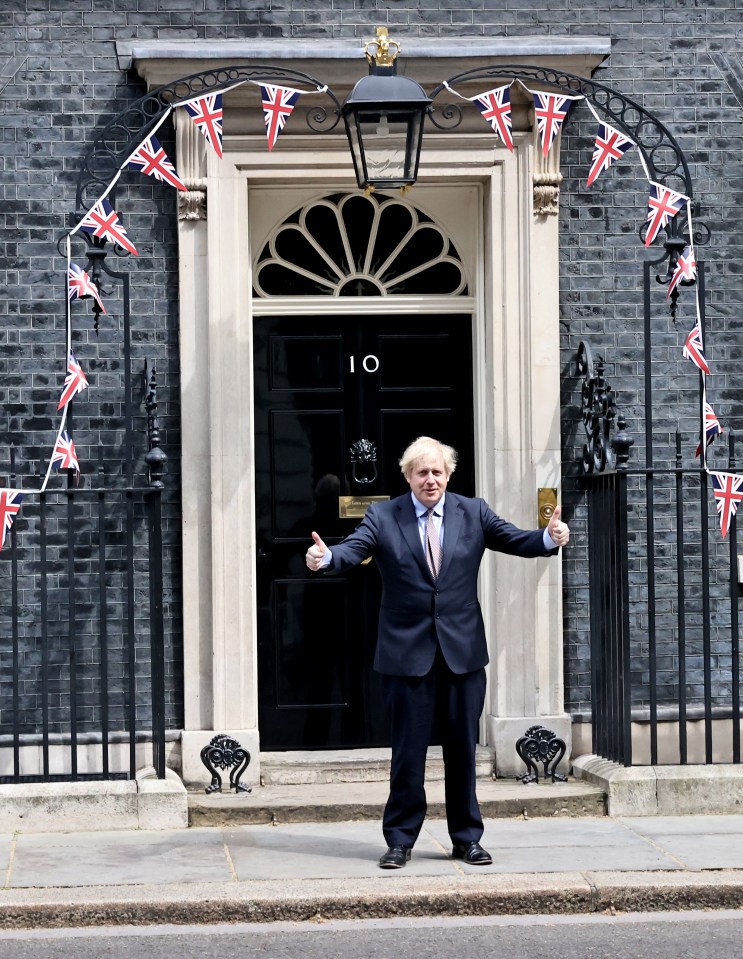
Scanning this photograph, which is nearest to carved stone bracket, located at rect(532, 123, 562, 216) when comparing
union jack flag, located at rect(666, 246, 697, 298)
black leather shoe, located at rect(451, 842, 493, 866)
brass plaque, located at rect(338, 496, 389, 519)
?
union jack flag, located at rect(666, 246, 697, 298)

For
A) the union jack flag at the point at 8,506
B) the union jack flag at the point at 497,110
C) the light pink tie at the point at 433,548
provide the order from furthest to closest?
the union jack flag at the point at 497,110 < the union jack flag at the point at 8,506 < the light pink tie at the point at 433,548

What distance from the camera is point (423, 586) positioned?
7094mm

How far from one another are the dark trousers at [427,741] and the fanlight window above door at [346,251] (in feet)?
9.55

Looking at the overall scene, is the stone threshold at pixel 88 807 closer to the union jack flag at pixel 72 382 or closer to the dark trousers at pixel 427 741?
the dark trousers at pixel 427 741

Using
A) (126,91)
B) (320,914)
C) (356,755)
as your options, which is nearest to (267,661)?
(356,755)

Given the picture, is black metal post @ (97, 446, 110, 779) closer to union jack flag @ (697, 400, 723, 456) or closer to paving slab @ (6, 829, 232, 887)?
paving slab @ (6, 829, 232, 887)

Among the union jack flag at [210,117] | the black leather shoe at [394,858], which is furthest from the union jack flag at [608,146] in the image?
the black leather shoe at [394,858]

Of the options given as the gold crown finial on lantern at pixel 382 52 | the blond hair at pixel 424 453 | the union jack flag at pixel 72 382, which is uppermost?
the gold crown finial on lantern at pixel 382 52

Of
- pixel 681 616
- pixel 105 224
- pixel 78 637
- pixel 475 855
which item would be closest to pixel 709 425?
pixel 681 616

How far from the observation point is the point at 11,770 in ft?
28.5

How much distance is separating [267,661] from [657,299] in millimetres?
3016

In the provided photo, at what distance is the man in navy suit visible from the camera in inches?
278

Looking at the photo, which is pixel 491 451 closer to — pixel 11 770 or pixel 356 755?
pixel 356 755

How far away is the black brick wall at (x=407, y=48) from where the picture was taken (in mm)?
8781
